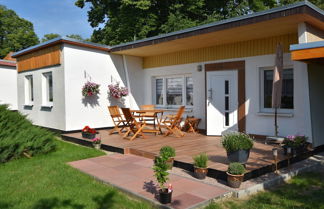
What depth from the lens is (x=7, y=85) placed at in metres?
14.5

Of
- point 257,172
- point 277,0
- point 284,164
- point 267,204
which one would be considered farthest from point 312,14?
point 277,0

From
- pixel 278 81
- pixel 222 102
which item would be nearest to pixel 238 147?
pixel 278 81

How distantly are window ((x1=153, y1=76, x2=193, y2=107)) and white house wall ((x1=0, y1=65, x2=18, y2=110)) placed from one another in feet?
27.3

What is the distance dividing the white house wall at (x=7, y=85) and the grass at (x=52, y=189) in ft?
32.8

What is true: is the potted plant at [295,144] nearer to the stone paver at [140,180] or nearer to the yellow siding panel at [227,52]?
the stone paver at [140,180]

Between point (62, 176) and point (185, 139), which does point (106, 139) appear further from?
point (62, 176)

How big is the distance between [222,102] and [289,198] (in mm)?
4650

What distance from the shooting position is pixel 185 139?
26.1ft

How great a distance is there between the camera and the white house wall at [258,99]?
678 centimetres

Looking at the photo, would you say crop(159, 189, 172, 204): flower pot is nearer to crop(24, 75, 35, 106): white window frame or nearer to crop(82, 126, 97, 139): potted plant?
crop(82, 126, 97, 139): potted plant

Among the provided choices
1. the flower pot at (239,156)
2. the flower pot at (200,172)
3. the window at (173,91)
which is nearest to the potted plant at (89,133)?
the window at (173,91)

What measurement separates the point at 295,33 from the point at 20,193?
7121mm

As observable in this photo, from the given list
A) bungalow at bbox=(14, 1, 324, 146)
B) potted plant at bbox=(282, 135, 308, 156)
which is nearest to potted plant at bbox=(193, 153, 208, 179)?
potted plant at bbox=(282, 135, 308, 156)

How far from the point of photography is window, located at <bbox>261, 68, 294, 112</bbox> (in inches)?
293
